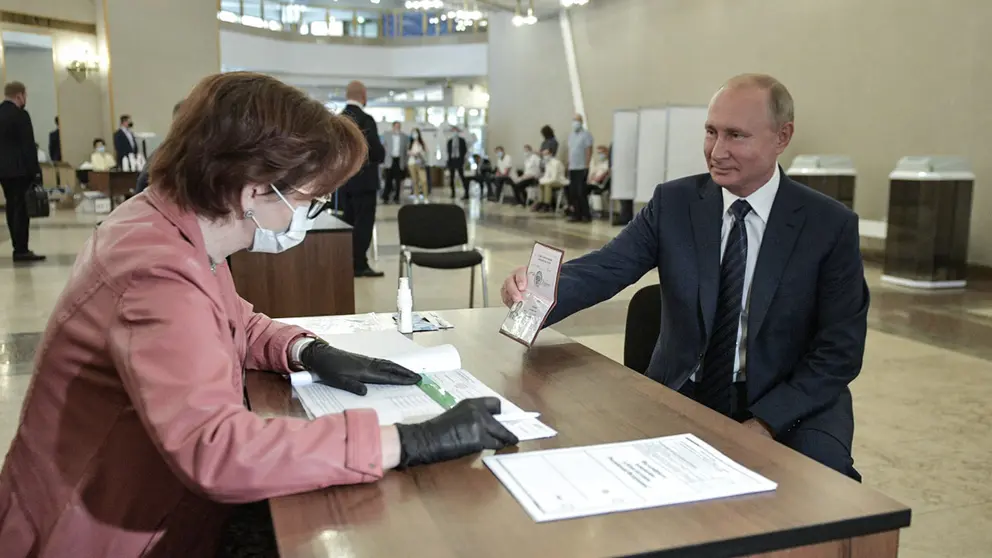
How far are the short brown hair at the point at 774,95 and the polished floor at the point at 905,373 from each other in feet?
4.36

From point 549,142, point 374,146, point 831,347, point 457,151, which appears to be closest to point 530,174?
point 549,142

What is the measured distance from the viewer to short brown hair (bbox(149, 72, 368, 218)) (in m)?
1.16

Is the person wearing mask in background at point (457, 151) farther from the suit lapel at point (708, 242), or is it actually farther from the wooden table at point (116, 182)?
the suit lapel at point (708, 242)

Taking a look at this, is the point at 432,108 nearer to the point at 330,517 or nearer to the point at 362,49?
the point at 362,49

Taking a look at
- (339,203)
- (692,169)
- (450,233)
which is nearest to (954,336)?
(450,233)

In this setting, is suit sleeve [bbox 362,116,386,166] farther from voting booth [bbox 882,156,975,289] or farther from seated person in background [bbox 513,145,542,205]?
seated person in background [bbox 513,145,542,205]

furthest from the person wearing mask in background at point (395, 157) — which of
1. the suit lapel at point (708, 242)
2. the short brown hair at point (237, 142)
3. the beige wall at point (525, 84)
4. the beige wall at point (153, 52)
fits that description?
the short brown hair at point (237, 142)

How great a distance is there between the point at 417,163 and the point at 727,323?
14846mm

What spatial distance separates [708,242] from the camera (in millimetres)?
2020

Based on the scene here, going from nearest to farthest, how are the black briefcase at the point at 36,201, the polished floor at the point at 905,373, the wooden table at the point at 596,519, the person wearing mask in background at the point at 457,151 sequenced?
1. the wooden table at the point at 596,519
2. the polished floor at the point at 905,373
3. the black briefcase at the point at 36,201
4. the person wearing mask in background at the point at 457,151

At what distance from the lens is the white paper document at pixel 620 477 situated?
1.03m

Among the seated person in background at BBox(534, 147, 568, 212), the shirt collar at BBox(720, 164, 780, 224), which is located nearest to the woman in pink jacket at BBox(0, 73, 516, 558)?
the shirt collar at BBox(720, 164, 780, 224)

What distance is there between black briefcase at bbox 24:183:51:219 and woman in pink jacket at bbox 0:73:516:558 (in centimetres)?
763

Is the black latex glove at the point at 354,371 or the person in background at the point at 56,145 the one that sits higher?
the person in background at the point at 56,145
